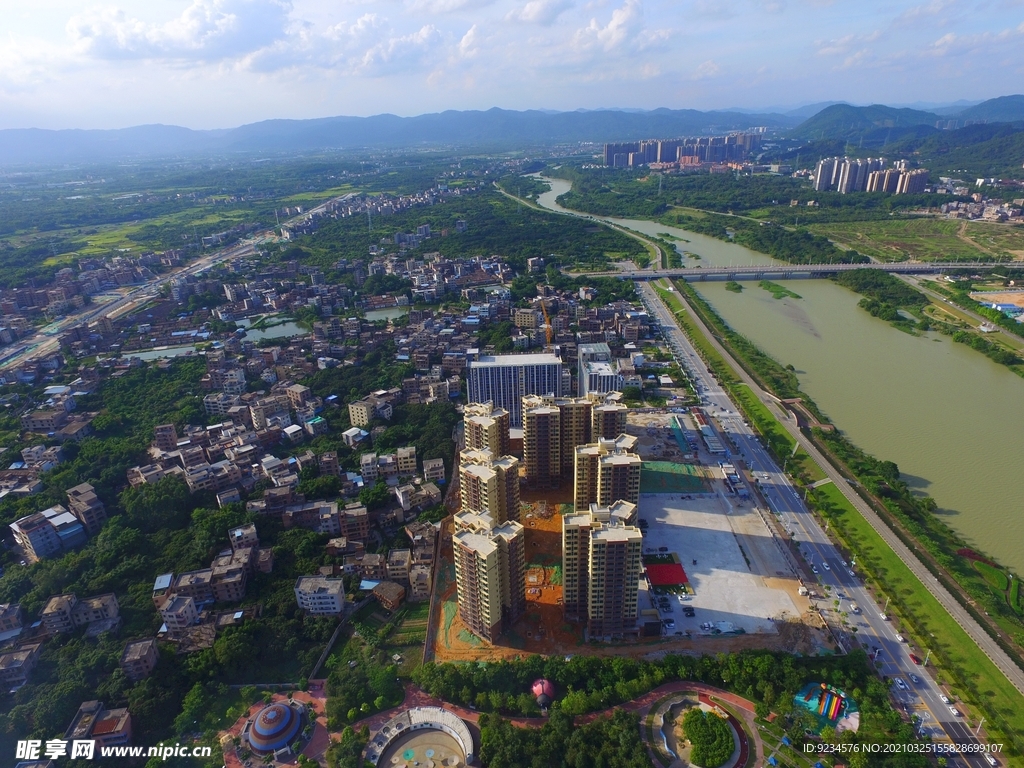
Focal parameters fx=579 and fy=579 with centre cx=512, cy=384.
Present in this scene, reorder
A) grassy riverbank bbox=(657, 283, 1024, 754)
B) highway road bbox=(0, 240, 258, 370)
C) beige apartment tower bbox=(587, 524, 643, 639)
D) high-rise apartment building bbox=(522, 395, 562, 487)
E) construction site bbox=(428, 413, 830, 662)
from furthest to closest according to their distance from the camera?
1. highway road bbox=(0, 240, 258, 370)
2. high-rise apartment building bbox=(522, 395, 562, 487)
3. construction site bbox=(428, 413, 830, 662)
4. beige apartment tower bbox=(587, 524, 643, 639)
5. grassy riverbank bbox=(657, 283, 1024, 754)

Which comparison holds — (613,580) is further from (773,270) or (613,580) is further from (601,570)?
(773,270)

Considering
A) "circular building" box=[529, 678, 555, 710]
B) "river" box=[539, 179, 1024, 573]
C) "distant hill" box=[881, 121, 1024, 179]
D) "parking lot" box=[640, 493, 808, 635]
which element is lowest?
"river" box=[539, 179, 1024, 573]

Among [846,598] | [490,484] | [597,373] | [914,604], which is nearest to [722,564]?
[846,598]

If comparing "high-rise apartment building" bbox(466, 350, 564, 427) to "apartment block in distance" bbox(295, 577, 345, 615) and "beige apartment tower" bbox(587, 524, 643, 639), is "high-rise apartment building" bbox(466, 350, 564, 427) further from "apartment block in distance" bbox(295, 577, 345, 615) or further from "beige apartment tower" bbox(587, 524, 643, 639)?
"beige apartment tower" bbox(587, 524, 643, 639)

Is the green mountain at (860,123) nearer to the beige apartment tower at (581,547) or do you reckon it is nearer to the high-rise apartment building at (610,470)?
the high-rise apartment building at (610,470)

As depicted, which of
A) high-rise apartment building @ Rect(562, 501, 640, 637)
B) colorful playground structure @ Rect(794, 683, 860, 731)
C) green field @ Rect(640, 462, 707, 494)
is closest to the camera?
colorful playground structure @ Rect(794, 683, 860, 731)

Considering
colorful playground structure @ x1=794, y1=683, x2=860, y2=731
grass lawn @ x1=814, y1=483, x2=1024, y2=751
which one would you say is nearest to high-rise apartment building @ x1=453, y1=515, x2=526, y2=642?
colorful playground structure @ x1=794, y1=683, x2=860, y2=731
